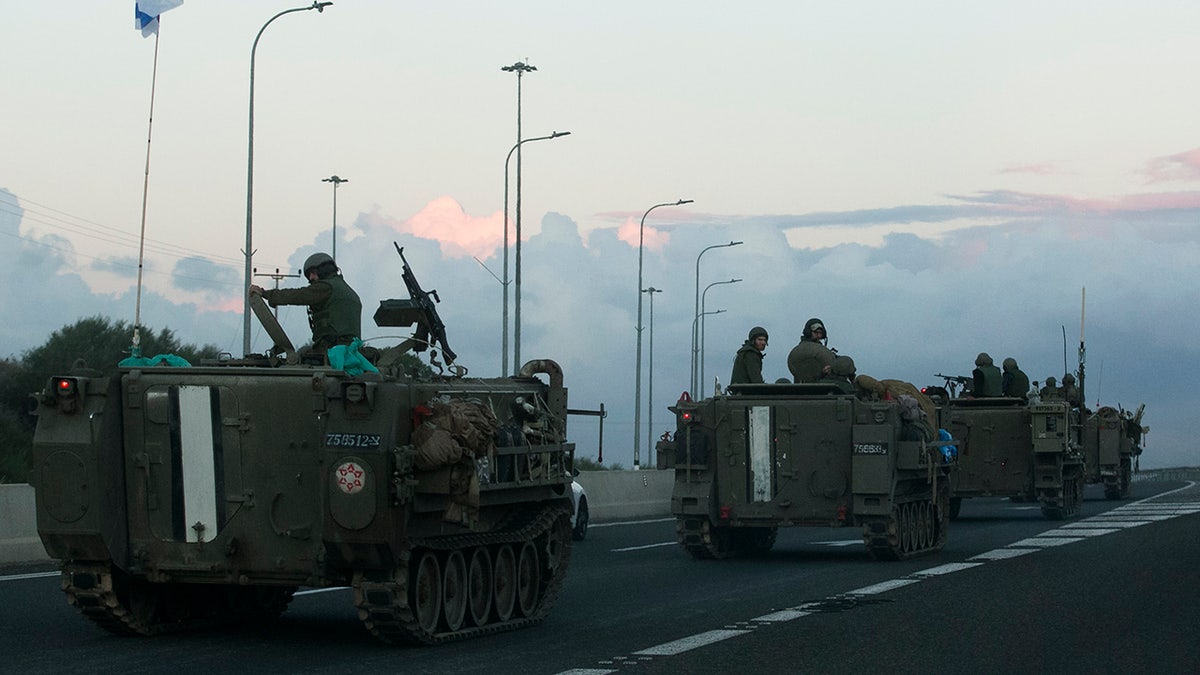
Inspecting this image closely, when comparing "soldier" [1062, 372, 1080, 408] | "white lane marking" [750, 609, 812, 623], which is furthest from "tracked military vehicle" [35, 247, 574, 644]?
"soldier" [1062, 372, 1080, 408]

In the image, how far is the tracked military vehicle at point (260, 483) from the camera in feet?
40.4

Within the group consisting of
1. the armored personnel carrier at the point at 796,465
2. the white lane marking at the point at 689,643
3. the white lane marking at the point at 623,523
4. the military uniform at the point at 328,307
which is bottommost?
the white lane marking at the point at 623,523

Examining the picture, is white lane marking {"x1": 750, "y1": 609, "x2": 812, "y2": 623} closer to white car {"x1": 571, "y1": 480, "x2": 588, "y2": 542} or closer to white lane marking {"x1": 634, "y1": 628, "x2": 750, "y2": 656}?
white lane marking {"x1": 634, "y1": 628, "x2": 750, "y2": 656}

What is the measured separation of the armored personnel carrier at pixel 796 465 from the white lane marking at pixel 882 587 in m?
2.71

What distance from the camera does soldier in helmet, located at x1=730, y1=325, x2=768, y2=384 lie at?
2278cm

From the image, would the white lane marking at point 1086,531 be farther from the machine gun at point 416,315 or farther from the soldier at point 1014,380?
the machine gun at point 416,315

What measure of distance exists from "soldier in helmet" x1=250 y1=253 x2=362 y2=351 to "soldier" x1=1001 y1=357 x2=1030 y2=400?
23.4 metres

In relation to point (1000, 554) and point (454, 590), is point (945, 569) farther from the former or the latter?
point (454, 590)

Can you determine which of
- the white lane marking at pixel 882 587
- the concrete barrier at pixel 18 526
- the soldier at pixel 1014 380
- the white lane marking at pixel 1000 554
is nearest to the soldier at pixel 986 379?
the soldier at pixel 1014 380

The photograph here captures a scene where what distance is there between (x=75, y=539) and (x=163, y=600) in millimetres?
1157

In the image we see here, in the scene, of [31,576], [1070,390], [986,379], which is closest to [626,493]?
[986,379]

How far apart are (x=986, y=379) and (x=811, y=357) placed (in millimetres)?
11896

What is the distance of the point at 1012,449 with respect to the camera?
32.1m

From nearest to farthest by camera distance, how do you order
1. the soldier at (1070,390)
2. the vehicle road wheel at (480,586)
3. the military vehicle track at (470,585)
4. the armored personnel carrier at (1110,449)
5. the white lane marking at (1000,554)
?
1. the military vehicle track at (470,585)
2. the vehicle road wheel at (480,586)
3. the white lane marking at (1000,554)
4. the soldier at (1070,390)
5. the armored personnel carrier at (1110,449)
